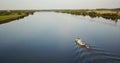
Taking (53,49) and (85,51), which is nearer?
(85,51)

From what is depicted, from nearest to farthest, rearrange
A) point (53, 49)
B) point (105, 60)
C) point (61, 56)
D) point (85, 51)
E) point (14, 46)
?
point (105, 60) < point (61, 56) < point (85, 51) < point (53, 49) < point (14, 46)

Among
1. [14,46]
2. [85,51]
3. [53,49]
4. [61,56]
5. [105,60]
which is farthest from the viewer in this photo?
[14,46]

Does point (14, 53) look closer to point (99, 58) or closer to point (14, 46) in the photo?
point (14, 46)

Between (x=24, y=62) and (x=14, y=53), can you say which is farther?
(x=14, y=53)

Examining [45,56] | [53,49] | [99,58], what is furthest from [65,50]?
[99,58]

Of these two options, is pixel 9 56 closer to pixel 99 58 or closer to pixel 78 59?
pixel 78 59

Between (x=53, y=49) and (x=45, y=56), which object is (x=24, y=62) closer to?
(x=45, y=56)

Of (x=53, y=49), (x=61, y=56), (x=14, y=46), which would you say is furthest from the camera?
(x=14, y=46)

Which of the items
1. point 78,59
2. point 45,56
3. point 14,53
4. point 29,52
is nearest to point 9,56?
point 14,53
